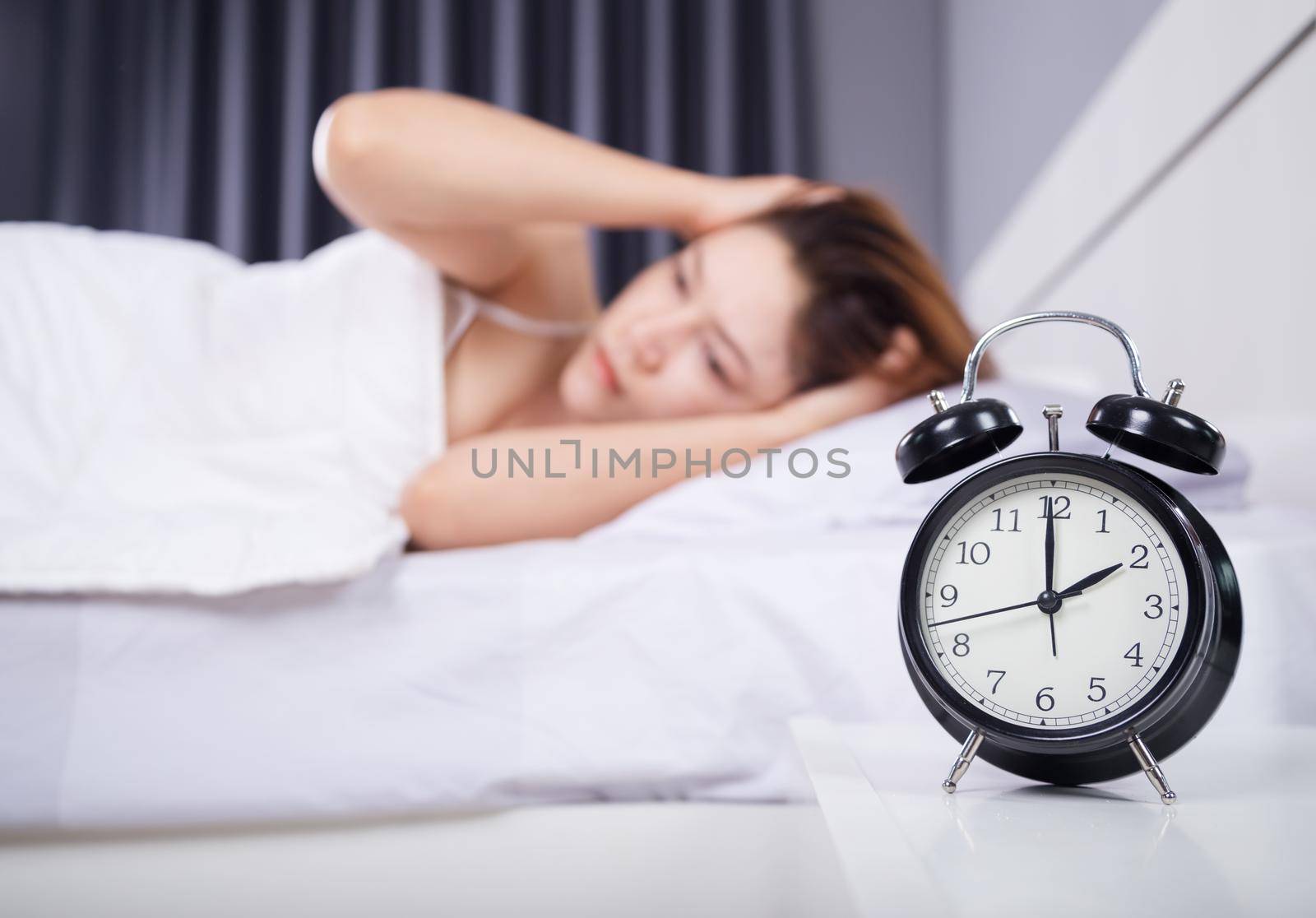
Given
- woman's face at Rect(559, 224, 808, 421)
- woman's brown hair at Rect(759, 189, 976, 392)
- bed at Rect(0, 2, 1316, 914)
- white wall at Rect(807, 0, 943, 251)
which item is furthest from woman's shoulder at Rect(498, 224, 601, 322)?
white wall at Rect(807, 0, 943, 251)

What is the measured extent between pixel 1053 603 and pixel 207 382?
1.07 m

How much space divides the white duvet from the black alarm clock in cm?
51

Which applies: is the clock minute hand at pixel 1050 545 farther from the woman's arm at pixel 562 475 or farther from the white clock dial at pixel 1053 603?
the woman's arm at pixel 562 475

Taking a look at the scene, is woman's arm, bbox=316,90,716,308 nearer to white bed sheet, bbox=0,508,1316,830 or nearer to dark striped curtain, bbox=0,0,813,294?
white bed sheet, bbox=0,508,1316,830

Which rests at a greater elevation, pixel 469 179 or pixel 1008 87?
pixel 1008 87

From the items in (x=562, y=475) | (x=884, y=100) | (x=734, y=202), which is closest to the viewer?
(x=562, y=475)

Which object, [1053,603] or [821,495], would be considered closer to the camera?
[1053,603]

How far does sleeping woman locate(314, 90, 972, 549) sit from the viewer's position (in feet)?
3.57

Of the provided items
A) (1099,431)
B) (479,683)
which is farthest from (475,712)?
(1099,431)

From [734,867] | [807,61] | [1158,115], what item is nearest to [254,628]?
[734,867]

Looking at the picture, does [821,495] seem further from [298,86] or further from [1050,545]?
[298,86]

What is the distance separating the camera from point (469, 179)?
1.16 m

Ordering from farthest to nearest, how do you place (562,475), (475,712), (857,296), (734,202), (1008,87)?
(1008,87) < (734,202) < (857,296) < (562,475) < (475,712)

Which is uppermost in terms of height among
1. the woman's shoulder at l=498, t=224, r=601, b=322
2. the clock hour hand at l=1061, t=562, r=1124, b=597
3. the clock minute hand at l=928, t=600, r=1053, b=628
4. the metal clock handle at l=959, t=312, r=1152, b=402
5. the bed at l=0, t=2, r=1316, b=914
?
the metal clock handle at l=959, t=312, r=1152, b=402
